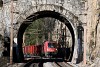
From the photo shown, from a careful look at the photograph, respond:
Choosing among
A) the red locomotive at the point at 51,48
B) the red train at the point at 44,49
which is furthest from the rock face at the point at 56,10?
the red train at the point at 44,49

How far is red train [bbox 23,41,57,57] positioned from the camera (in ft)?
187

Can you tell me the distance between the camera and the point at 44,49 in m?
58.8

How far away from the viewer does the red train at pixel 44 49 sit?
56969 millimetres

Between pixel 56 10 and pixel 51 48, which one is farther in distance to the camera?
pixel 51 48

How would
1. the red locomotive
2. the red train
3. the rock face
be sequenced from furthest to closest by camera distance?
the red train → the red locomotive → the rock face

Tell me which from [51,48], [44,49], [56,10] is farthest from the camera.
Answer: [44,49]

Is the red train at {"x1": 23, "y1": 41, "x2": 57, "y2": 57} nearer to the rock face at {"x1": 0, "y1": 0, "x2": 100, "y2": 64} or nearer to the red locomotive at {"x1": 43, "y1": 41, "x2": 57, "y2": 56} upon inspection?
the red locomotive at {"x1": 43, "y1": 41, "x2": 57, "y2": 56}

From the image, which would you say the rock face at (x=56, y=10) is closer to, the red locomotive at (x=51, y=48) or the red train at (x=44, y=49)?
the red locomotive at (x=51, y=48)

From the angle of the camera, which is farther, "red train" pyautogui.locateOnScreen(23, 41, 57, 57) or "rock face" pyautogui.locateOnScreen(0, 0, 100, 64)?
"red train" pyautogui.locateOnScreen(23, 41, 57, 57)

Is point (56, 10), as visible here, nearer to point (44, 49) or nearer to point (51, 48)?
point (51, 48)

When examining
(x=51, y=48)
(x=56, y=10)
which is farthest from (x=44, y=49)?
(x=56, y=10)

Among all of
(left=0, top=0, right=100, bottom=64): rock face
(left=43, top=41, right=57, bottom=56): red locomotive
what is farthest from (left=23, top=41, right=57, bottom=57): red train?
(left=0, top=0, right=100, bottom=64): rock face

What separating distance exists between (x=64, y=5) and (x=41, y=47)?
22.9 meters

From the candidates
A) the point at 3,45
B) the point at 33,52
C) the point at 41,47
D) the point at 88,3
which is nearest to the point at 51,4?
the point at 88,3
